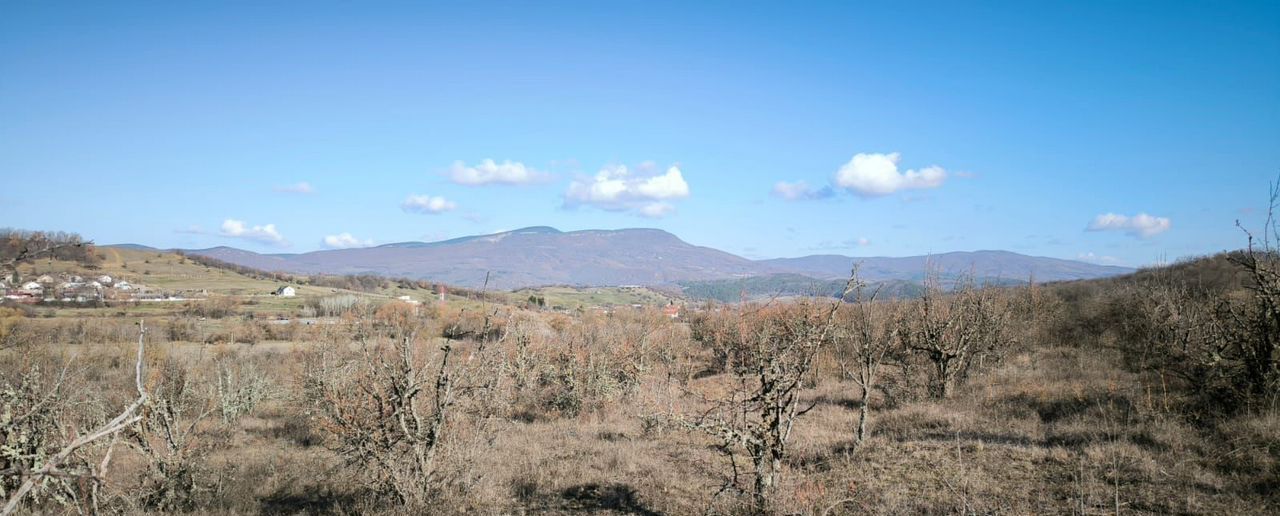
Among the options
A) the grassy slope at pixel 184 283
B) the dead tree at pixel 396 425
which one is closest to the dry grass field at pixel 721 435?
the dead tree at pixel 396 425

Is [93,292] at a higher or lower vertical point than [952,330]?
lower

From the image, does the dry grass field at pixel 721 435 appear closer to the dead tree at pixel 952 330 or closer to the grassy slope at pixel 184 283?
the dead tree at pixel 952 330

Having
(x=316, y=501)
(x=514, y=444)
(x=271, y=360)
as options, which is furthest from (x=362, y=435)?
(x=271, y=360)

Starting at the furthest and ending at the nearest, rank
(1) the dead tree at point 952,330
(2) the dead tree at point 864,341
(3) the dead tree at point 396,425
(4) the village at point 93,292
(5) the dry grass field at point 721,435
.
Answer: (4) the village at point 93,292, (1) the dead tree at point 952,330, (2) the dead tree at point 864,341, (3) the dead tree at point 396,425, (5) the dry grass field at point 721,435

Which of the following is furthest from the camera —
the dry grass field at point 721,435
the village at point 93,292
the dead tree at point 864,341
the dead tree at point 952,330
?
the village at point 93,292

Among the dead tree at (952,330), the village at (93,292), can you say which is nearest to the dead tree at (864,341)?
the dead tree at (952,330)

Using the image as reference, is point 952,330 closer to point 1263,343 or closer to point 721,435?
point 1263,343

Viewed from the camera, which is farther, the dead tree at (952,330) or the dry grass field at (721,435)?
the dead tree at (952,330)

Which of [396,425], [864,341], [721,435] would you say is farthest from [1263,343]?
[396,425]

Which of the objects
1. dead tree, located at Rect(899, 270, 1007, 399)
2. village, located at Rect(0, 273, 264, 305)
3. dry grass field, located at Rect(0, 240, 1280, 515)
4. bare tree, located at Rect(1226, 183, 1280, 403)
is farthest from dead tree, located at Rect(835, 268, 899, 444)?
village, located at Rect(0, 273, 264, 305)

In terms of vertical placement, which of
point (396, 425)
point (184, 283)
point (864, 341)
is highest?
point (864, 341)

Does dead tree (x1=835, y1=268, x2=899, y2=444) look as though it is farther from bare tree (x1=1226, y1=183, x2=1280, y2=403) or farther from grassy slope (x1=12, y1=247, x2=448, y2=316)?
grassy slope (x1=12, y1=247, x2=448, y2=316)

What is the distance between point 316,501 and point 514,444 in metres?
5.02

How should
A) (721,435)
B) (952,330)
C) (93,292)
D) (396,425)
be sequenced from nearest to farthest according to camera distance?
(721,435)
(396,425)
(952,330)
(93,292)
